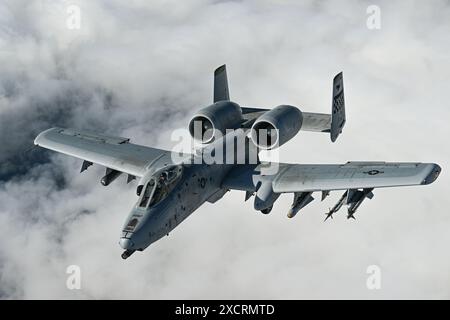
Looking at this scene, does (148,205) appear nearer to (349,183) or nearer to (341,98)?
(349,183)

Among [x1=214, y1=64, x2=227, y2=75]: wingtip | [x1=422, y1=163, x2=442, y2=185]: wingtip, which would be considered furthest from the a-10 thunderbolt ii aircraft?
[x1=214, y1=64, x2=227, y2=75]: wingtip

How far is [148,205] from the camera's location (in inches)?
594

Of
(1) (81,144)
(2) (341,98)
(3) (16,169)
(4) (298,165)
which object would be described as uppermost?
(3) (16,169)

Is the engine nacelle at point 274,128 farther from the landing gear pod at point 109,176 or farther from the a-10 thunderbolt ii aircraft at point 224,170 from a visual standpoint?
the landing gear pod at point 109,176

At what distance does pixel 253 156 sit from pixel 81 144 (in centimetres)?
614

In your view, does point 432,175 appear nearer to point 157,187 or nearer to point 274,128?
point 274,128

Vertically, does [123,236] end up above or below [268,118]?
A: below

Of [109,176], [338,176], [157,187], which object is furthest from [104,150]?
[338,176]

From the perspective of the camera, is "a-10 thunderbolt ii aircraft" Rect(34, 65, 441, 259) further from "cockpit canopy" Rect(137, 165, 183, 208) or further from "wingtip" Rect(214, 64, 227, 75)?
"wingtip" Rect(214, 64, 227, 75)

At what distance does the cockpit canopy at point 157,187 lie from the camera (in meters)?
15.2

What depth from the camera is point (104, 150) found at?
63.2 feet

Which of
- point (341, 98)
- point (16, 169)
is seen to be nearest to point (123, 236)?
point (341, 98)

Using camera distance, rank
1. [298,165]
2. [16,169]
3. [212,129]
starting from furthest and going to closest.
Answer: [16,169], [212,129], [298,165]

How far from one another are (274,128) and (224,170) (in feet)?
7.39
